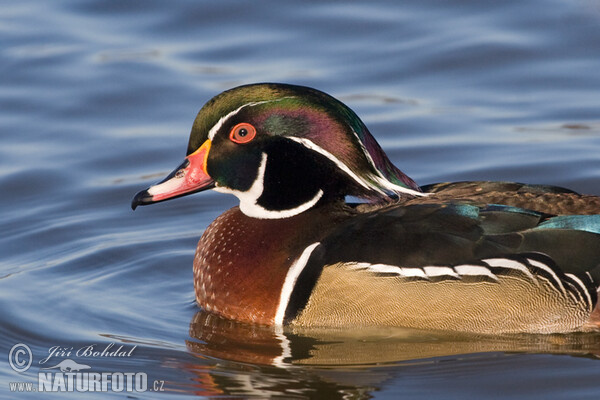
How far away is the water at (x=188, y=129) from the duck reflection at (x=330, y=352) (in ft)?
0.04

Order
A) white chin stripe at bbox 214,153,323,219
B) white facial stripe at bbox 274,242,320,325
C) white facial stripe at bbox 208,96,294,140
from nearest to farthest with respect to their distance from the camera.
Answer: white facial stripe at bbox 274,242,320,325, white facial stripe at bbox 208,96,294,140, white chin stripe at bbox 214,153,323,219

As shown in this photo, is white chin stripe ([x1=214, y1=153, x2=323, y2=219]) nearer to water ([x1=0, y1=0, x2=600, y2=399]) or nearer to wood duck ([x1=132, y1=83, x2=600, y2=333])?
wood duck ([x1=132, y1=83, x2=600, y2=333])

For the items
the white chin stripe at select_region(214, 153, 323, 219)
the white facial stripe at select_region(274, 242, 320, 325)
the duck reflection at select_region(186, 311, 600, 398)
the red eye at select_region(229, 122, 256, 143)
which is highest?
the red eye at select_region(229, 122, 256, 143)

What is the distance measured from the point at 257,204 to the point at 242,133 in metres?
0.50

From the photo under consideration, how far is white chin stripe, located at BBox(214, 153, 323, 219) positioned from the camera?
24.0 ft

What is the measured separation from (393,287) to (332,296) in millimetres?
365

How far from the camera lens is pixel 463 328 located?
6824 millimetres

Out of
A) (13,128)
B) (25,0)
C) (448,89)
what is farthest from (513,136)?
(25,0)

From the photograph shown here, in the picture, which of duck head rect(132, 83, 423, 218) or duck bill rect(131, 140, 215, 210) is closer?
duck head rect(132, 83, 423, 218)

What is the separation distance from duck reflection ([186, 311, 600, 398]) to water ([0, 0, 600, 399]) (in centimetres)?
1

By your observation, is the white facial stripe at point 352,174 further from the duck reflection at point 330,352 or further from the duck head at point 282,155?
the duck reflection at point 330,352

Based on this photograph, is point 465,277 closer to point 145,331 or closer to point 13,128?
point 145,331
